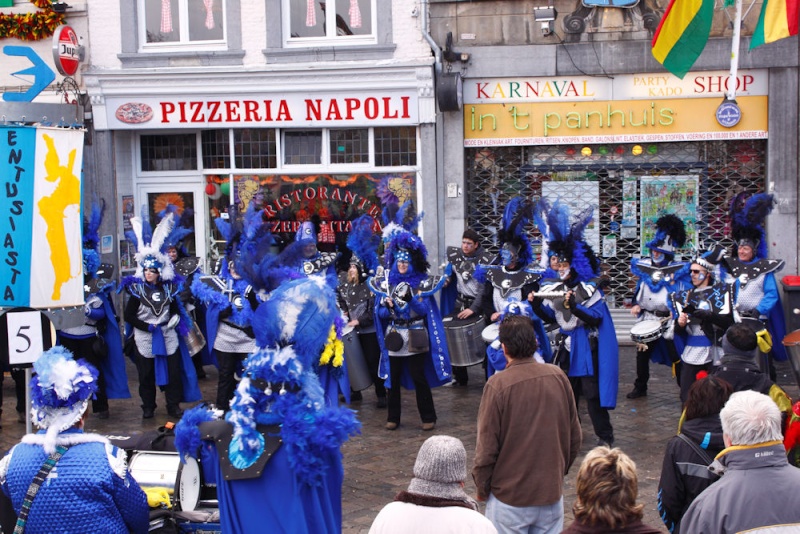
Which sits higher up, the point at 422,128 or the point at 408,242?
the point at 422,128

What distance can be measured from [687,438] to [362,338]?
242 inches

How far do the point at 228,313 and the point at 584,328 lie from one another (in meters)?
3.46

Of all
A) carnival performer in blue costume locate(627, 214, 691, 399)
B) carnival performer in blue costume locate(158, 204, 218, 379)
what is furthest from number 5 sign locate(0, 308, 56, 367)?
carnival performer in blue costume locate(627, 214, 691, 399)

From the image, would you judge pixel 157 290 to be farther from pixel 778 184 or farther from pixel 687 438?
pixel 778 184

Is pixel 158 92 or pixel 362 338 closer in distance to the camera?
pixel 362 338

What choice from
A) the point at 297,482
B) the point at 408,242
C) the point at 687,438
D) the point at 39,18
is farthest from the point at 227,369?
the point at 39,18

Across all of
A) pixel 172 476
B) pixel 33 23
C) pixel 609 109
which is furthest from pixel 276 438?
pixel 33 23

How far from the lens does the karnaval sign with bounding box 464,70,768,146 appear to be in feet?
43.9

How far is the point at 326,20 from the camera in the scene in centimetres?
1449

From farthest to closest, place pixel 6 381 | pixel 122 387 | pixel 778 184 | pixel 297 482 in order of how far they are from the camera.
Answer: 1. pixel 778 184
2. pixel 6 381
3. pixel 122 387
4. pixel 297 482

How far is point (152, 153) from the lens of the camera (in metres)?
15.4

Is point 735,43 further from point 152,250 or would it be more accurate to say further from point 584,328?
point 152,250

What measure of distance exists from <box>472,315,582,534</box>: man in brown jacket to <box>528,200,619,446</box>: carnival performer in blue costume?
3408mm

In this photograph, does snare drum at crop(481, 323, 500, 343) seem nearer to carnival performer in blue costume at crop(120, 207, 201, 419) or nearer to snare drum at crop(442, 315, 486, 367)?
snare drum at crop(442, 315, 486, 367)
